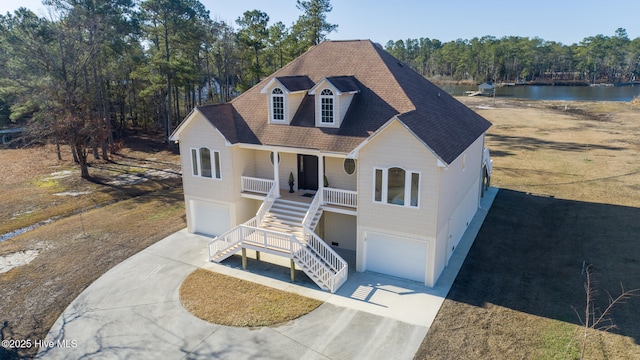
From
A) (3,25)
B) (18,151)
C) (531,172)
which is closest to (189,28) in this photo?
(3,25)

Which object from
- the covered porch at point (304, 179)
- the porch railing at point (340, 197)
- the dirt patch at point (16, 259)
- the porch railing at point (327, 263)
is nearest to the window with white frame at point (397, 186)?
the porch railing at point (340, 197)

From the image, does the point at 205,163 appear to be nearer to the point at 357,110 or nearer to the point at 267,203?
the point at 267,203

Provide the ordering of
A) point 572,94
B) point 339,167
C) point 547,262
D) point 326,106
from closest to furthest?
point 547,262, point 326,106, point 339,167, point 572,94

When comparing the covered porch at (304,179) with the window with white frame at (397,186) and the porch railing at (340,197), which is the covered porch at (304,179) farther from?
the window with white frame at (397,186)

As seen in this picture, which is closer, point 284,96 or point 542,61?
point 284,96

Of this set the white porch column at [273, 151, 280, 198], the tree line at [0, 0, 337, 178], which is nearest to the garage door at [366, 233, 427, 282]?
the white porch column at [273, 151, 280, 198]

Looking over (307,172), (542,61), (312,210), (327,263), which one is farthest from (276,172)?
(542,61)

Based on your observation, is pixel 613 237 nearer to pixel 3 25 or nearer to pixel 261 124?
pixel 261 124

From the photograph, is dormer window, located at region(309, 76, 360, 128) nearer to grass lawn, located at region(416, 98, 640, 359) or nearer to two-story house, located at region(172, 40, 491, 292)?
two-story house, located at region(172, 40, 491, 292)
